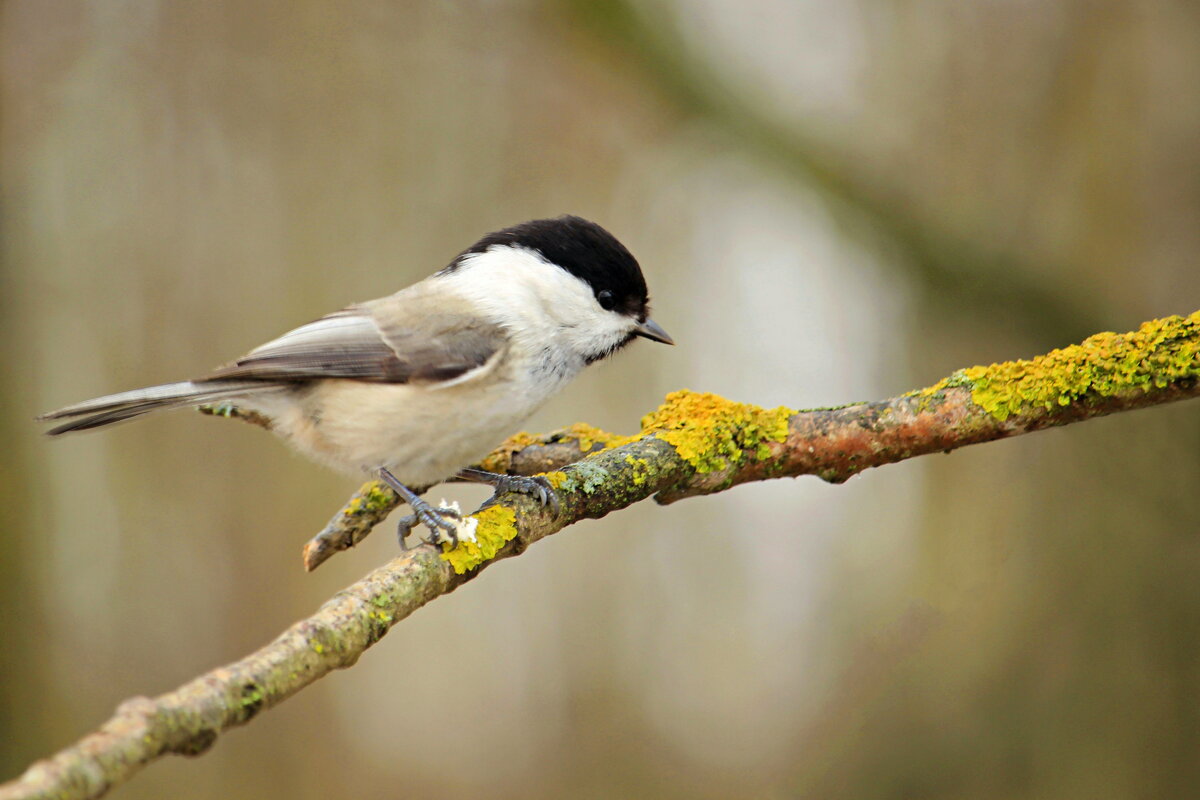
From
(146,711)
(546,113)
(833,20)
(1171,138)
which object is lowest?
(146,711)

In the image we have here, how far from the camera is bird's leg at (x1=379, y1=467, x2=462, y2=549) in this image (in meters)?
1.68

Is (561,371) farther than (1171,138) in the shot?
No

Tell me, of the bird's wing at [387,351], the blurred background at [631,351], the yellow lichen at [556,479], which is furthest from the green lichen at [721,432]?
the blurred background at [631,351]

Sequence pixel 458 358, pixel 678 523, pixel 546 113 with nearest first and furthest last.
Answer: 1. pixel 458 358
2. pixel 678 523
3. pixel 546 113

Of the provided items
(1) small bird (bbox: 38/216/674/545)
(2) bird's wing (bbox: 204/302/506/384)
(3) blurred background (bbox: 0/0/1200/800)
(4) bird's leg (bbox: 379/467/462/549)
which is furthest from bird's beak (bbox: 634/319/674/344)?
(3) blurred background (bbox: 0/0/1200/800)

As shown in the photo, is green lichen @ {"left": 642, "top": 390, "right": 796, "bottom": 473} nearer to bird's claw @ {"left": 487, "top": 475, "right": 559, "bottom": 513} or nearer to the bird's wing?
bird's claw @ {"left": 487, "top": 475, "right": 559, "bottom": 513}

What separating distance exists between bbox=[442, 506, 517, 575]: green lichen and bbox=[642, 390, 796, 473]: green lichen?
41 centimetres

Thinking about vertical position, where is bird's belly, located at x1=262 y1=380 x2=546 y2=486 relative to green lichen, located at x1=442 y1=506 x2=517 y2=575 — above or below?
above

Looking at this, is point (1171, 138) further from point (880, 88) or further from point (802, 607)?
point (802, 607)

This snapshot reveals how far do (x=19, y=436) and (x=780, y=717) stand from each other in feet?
10.5

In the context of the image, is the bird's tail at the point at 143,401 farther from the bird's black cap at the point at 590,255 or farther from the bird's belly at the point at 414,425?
the bird's black cap at the point at 590,255

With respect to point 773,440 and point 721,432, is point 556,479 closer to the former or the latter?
point 721,432

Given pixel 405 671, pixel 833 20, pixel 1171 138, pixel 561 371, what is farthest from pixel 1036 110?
pixel 405 671

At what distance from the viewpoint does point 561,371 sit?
225cm
